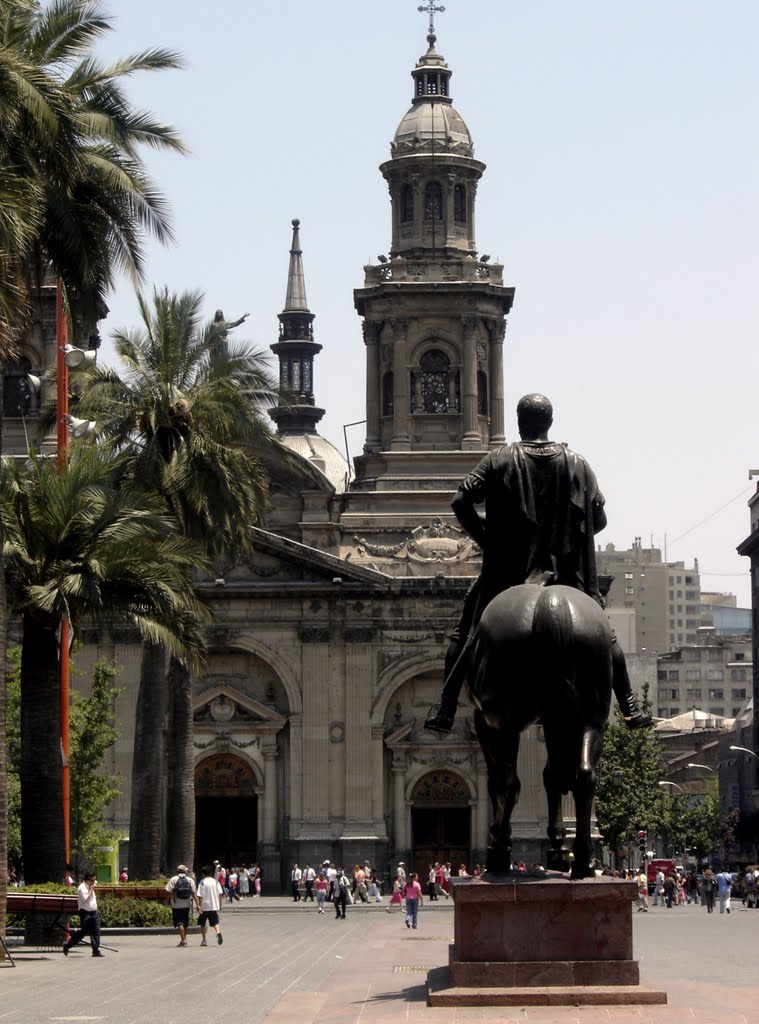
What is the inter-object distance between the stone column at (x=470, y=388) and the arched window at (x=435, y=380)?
91 centimetres

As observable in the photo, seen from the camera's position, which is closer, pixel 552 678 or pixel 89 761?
pixel 552 678

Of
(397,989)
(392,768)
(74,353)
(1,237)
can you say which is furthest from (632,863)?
(397,989)

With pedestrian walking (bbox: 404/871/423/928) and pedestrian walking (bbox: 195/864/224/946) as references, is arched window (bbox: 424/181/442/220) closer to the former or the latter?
pedestrian walking (bbox: 404/871/423/928)

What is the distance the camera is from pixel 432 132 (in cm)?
7844

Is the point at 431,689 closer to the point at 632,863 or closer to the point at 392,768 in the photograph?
the point at 392,768

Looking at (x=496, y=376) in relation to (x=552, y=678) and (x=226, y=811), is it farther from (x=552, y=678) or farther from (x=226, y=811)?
(x=552, y=678)

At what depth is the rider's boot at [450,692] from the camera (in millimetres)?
15977

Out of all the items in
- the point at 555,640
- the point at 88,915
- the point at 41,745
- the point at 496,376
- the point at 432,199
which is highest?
the point at 432,199

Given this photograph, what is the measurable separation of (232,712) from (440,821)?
818 centimetres

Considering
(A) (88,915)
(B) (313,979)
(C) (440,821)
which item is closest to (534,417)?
(B) (313,979)

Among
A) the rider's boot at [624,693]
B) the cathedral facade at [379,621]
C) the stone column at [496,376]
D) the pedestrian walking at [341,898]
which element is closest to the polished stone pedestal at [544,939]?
the rider's boot at [624,693]

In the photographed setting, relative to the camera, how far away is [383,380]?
78.4 meters

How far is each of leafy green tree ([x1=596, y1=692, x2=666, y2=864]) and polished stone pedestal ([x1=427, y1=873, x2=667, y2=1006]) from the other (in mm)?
65658

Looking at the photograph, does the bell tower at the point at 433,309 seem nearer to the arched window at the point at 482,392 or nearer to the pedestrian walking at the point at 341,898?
the arched window at the point at 482,392
